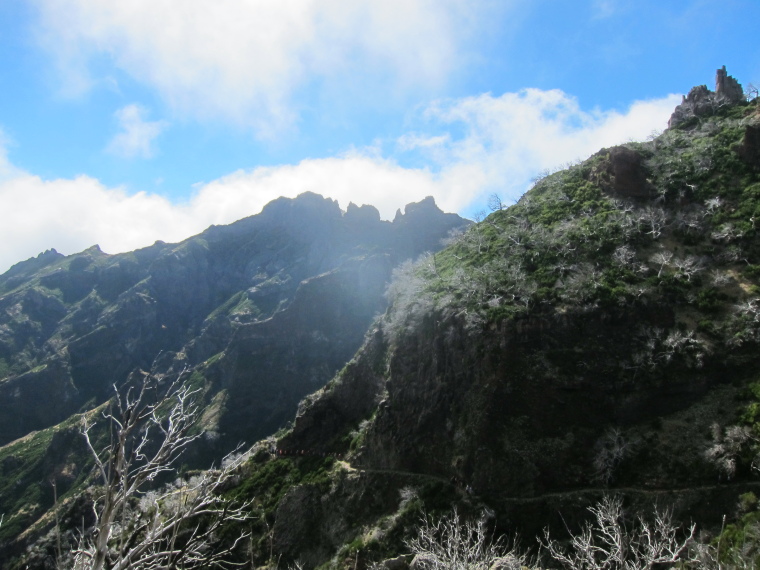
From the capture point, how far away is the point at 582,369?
38.3 m

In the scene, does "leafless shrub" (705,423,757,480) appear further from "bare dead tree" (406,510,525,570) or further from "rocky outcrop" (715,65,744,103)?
"rocky outcrop" (715,65,744,103)

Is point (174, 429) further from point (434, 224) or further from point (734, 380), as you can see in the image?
point (434, 224)

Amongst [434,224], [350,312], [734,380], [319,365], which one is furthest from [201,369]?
[734,380]

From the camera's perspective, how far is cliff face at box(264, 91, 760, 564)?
3338 centimetres

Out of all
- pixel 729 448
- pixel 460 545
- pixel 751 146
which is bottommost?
pixel 460 545

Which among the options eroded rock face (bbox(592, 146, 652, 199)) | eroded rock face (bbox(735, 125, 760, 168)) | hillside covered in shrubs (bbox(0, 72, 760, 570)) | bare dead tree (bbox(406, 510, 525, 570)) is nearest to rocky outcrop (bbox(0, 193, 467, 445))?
hillside covered in shrubs (bbox(0, 72, 760, 570))

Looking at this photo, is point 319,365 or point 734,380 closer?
point 734,380

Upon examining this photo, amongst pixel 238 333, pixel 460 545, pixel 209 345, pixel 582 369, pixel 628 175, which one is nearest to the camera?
pixel 460 545

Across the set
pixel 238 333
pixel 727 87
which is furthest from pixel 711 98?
pixel 238 333

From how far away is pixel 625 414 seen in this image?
3612cm

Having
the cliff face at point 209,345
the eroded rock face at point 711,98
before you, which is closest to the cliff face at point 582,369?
the eroded rock face at point 711,98

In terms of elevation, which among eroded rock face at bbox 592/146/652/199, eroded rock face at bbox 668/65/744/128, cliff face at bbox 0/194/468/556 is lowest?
cliff face at bbox 0/194/468/556

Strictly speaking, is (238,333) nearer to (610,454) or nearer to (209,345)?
(209,345)

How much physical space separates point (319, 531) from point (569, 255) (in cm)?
3499
